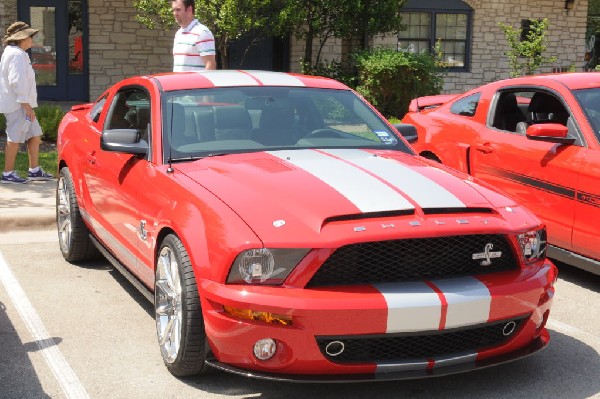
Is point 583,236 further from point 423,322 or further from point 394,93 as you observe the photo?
point 394,93

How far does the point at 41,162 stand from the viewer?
37.4 feet

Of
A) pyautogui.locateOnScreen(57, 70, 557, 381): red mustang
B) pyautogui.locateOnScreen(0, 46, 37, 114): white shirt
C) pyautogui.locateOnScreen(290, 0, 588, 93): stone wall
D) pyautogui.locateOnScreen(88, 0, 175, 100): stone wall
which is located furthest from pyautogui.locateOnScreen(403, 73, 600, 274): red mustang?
pyautogui.locateOnScreen(290, 0, 588, 93): stone wall

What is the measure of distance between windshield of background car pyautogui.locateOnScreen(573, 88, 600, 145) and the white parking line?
4.03 metres

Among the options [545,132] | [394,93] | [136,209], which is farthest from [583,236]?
[394,93]

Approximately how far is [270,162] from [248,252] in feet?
3.42

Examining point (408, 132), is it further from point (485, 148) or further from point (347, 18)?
point (347, 18)

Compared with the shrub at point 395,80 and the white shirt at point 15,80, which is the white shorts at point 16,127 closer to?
the white shirt at point 15,80

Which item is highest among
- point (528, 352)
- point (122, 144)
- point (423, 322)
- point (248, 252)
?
point (122, 144)

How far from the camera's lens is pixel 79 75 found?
1925 cm

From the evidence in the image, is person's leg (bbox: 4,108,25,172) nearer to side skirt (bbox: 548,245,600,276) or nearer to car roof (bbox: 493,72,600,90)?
car roof (bbox: 493,72,600,90)

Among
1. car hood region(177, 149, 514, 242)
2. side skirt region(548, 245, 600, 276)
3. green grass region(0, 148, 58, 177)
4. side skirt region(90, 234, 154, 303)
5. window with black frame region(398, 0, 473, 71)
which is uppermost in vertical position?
window with black frame region(398, 0, 473, 71)

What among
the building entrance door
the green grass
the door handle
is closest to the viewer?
the door handle

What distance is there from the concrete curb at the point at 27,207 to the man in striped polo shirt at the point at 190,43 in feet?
6.13

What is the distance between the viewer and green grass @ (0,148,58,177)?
10.7m
